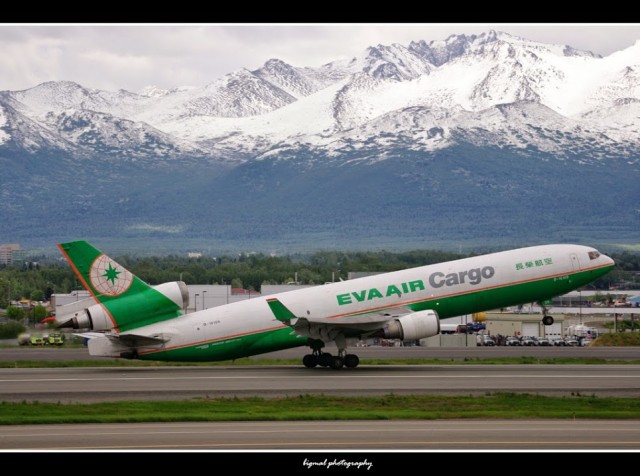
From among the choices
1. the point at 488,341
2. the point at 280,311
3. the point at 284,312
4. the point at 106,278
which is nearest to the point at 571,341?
the point at 488,341

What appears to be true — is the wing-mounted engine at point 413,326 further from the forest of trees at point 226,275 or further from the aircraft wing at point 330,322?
the forest of trees at point 226,275

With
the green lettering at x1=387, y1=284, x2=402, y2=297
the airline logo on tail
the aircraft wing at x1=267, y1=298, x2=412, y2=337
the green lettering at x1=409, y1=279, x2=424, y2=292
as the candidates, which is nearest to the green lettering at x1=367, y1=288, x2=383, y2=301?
the green lettering at x1=387, y1=284, x2=402, y2=297

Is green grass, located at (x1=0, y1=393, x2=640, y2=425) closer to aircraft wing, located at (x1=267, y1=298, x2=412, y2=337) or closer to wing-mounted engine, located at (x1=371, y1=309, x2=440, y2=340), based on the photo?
aircraft wing, located at (x1=267, y1=298, x2=412, y2=337)

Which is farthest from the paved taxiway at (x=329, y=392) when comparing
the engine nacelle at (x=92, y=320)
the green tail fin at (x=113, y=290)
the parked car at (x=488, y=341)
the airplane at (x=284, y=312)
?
the parked car at (x=488, y=341)

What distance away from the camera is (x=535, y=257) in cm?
6100

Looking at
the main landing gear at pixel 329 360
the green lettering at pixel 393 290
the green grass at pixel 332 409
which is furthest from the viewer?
the green lettering at pixel 393 290

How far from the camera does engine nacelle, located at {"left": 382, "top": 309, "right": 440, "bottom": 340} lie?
56750mm

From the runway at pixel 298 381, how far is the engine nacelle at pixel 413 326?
180 cm

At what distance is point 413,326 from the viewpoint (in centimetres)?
5672

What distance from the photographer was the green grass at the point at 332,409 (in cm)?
3884

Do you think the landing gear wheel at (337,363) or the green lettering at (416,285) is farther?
the green lettering at (416,285)
